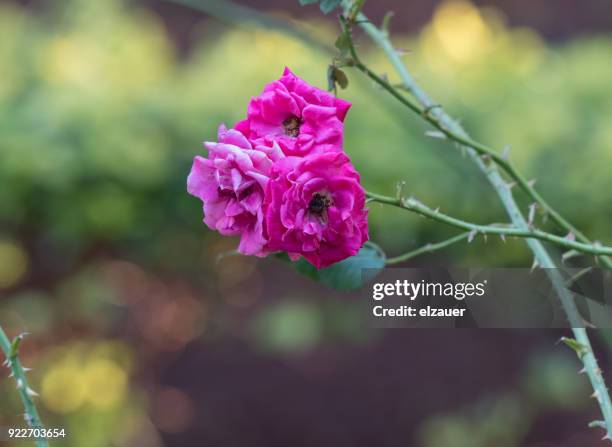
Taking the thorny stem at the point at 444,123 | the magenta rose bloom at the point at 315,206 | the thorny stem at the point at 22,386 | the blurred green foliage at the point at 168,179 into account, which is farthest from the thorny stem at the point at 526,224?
the blurred green foliage at the point at 168,179

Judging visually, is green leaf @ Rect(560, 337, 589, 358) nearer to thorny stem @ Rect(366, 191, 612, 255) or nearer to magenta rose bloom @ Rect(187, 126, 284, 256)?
thorny stem @ Rect(366, 191, 612, 255)

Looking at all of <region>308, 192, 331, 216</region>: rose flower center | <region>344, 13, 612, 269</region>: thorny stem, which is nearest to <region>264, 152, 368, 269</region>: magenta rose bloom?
<region>308, 192, 331, 216</region>: rose flower center

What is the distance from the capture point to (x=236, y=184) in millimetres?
557

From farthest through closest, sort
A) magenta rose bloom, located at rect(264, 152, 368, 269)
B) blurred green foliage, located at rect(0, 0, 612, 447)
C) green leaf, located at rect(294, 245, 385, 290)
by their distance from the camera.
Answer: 1. blurred green foliage, located at rect(0, 0, 612, 447)
2. green leaf, located at rect(294, 245, 385, 290)
3. magenta rose bloom, located at rect(264, 152, 368, 269)

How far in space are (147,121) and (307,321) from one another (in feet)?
2.30

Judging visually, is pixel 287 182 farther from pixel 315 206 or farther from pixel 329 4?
pixel 329 4

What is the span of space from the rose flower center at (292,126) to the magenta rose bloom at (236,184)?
0.04 m

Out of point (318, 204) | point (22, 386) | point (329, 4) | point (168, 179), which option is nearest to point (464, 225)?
point (318, 204)

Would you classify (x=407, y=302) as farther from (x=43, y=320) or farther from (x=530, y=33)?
(x=530, y=33)

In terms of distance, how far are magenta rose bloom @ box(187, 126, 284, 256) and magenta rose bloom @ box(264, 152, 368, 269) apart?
0.01 metres

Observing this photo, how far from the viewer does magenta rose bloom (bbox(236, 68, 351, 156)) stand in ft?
1.87

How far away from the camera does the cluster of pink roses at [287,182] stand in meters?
0.55

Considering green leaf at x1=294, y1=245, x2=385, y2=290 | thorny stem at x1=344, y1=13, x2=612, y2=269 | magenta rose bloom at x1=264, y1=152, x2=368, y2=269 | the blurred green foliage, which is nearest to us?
magenta rose bloom at x1=264, y1=152, x2=368, y2=269

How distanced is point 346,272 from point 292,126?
25 cm
